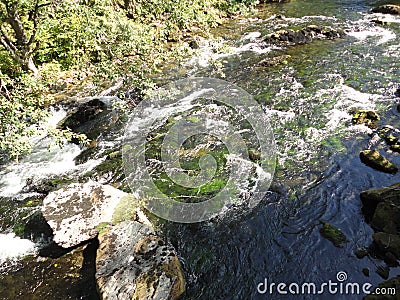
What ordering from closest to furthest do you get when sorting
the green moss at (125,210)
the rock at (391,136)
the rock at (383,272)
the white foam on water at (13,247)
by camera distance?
the rock at (383,272), the white foam on water at (13,247), the green moss at (125,210), the rock at (391,136)

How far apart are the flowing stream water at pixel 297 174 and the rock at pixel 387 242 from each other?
21 centimetres

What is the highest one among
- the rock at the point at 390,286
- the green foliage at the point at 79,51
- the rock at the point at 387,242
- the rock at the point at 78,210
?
the green foliage at the point at 79,51

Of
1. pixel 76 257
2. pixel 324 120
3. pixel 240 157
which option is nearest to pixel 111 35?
pixel 240 157

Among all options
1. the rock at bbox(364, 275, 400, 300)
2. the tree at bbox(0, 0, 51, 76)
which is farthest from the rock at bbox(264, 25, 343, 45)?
the rock at bbox(364, 275, 400, 300)

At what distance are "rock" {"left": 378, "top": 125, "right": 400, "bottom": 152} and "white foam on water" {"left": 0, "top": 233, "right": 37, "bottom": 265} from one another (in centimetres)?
906

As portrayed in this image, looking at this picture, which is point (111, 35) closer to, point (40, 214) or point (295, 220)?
point (40, 214)

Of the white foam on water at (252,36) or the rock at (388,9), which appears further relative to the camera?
the rock at (388,9)

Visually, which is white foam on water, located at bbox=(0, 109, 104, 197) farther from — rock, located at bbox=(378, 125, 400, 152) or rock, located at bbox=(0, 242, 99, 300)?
rock, located at bbox=(378, 125, 400, 152)

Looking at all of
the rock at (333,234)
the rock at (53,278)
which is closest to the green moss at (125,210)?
the rock at (53,278)

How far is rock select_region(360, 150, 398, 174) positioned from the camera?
7340mm

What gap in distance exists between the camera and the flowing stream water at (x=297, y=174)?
5465 mm

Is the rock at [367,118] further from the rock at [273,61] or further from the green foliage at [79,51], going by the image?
the rock at [273,61]

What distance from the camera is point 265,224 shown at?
6367 mm

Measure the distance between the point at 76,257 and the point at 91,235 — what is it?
19.1 inches
